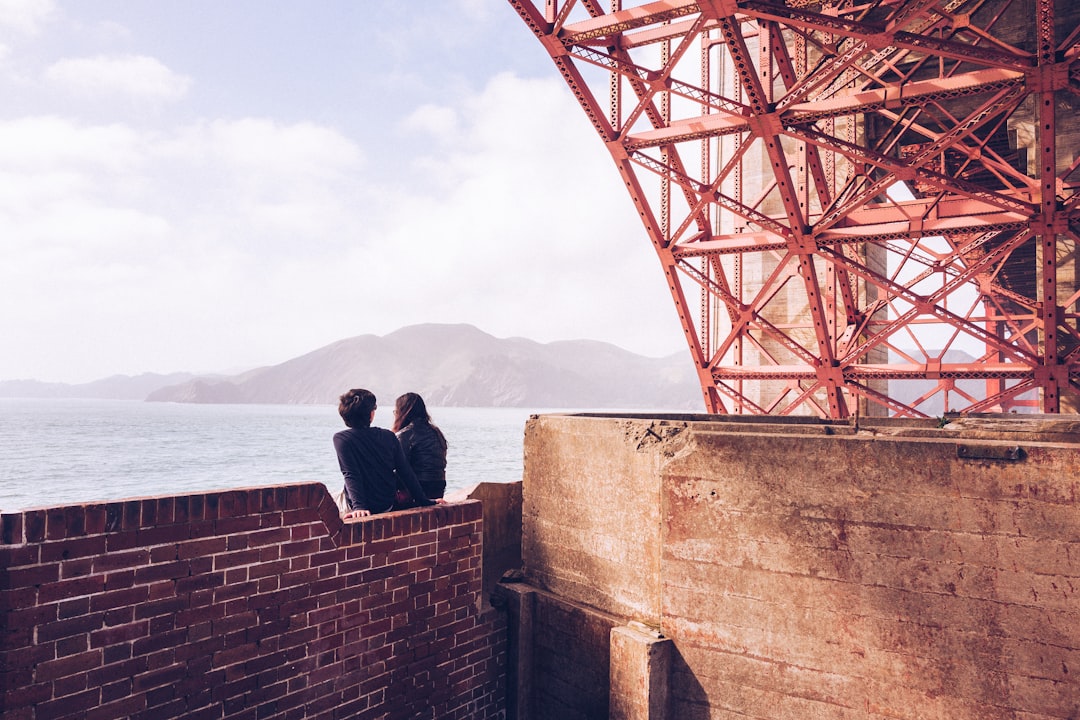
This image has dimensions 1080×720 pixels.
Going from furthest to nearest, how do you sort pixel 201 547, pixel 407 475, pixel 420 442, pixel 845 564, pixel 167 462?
1. pixel 167 462
2. pixel 420 442
3. pixel 407 475
4. pixel 845 564
5. pixel 201 547

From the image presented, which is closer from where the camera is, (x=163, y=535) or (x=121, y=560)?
(x=121, y=560)

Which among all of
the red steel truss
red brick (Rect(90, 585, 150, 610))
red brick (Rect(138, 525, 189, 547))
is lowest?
red brick (Rect(90, 585, 150, 610))

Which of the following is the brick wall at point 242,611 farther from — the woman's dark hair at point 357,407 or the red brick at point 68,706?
the woman's dark hair at point 357,407

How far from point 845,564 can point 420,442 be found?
322cm

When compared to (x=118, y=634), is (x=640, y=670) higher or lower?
lower

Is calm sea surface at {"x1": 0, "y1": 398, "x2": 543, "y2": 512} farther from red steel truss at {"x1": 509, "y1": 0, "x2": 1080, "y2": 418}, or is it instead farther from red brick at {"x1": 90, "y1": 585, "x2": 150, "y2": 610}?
red brick at {"x1": 90, "y1": 585, "x2": 150, "y2": 610}

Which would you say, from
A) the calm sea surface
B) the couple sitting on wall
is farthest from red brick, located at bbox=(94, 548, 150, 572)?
the calm sea surface

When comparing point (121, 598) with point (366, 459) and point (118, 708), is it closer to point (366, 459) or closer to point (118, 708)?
point (118, 708)

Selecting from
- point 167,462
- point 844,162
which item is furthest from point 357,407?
point 167,462

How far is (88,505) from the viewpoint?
3232 mm

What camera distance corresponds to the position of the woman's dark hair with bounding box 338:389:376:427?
4762 mm

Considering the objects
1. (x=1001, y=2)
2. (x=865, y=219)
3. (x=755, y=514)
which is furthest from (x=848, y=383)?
(x=755, y=514)

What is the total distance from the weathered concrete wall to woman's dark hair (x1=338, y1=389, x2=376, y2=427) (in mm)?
1682

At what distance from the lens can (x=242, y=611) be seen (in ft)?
12.6
